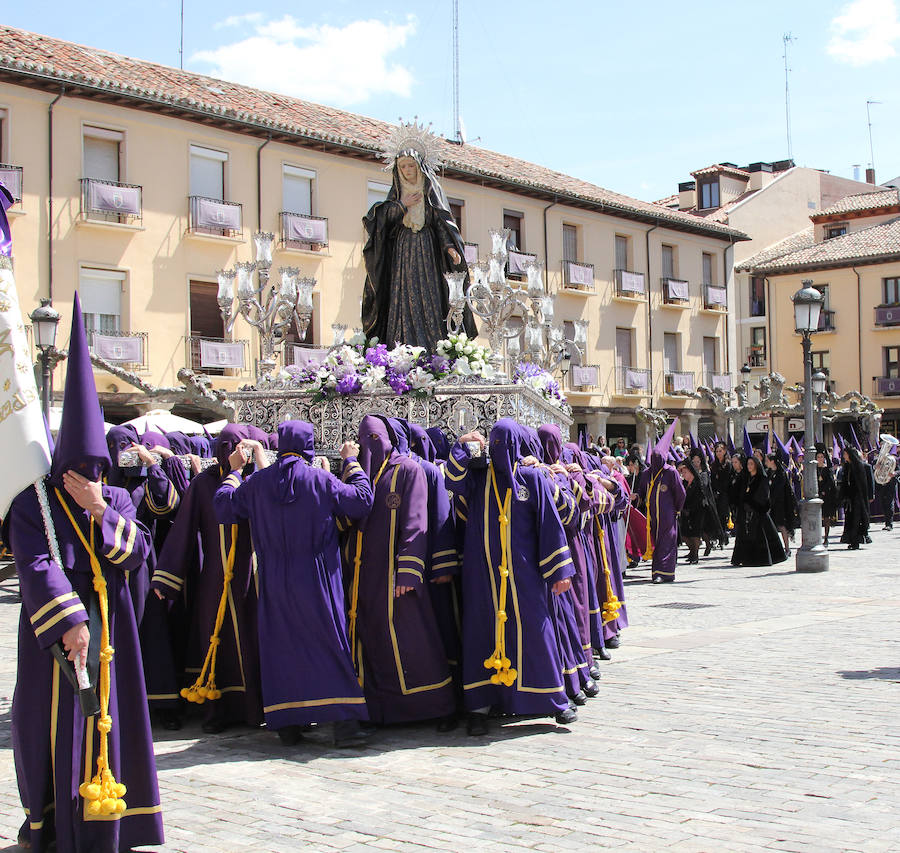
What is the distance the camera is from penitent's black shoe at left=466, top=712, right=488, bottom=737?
6.69m

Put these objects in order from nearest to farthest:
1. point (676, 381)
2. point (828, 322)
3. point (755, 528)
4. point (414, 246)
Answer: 1. point (414, 246)
2. point (755, 528)
3. point (676, 381)
4. point (828, 322)

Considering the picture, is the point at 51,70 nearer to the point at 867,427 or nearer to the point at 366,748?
the point at 366,748

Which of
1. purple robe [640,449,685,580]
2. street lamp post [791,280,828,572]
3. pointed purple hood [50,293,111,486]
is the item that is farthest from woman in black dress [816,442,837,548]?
pointed purple hood [50,293,111,486]

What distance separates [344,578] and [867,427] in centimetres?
3397

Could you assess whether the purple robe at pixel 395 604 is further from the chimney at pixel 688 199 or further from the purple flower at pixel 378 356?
the chimney at pixel 688 199

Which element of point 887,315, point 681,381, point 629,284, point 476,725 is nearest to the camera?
point 476,725

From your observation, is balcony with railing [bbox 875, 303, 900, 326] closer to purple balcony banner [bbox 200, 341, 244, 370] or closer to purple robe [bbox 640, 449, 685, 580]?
purple balcony banner [bbox 200, 341, 244, 370]

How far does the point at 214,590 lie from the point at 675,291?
Result: 35993 mm

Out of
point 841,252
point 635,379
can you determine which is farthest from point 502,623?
point 841,252

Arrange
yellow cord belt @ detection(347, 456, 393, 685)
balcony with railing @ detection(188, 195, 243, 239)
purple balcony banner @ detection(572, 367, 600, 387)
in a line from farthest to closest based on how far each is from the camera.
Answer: purple balcony banner @ detection(572, 367, 600, 387) → balcony with railing @ detection(188, 195, 243, 239) → yellow cord belt @ detection(347, 456, 393, 685)

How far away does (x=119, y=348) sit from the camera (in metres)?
26.4

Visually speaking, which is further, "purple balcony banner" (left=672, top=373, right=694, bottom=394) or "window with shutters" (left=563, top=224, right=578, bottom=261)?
"purple balcony banner" (left=672, top=373, right=694, bottom=394)

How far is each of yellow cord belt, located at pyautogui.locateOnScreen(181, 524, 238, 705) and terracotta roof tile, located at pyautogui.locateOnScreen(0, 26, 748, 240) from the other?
16.6 m

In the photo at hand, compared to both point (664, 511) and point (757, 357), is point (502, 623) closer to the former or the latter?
point (664, 511)
